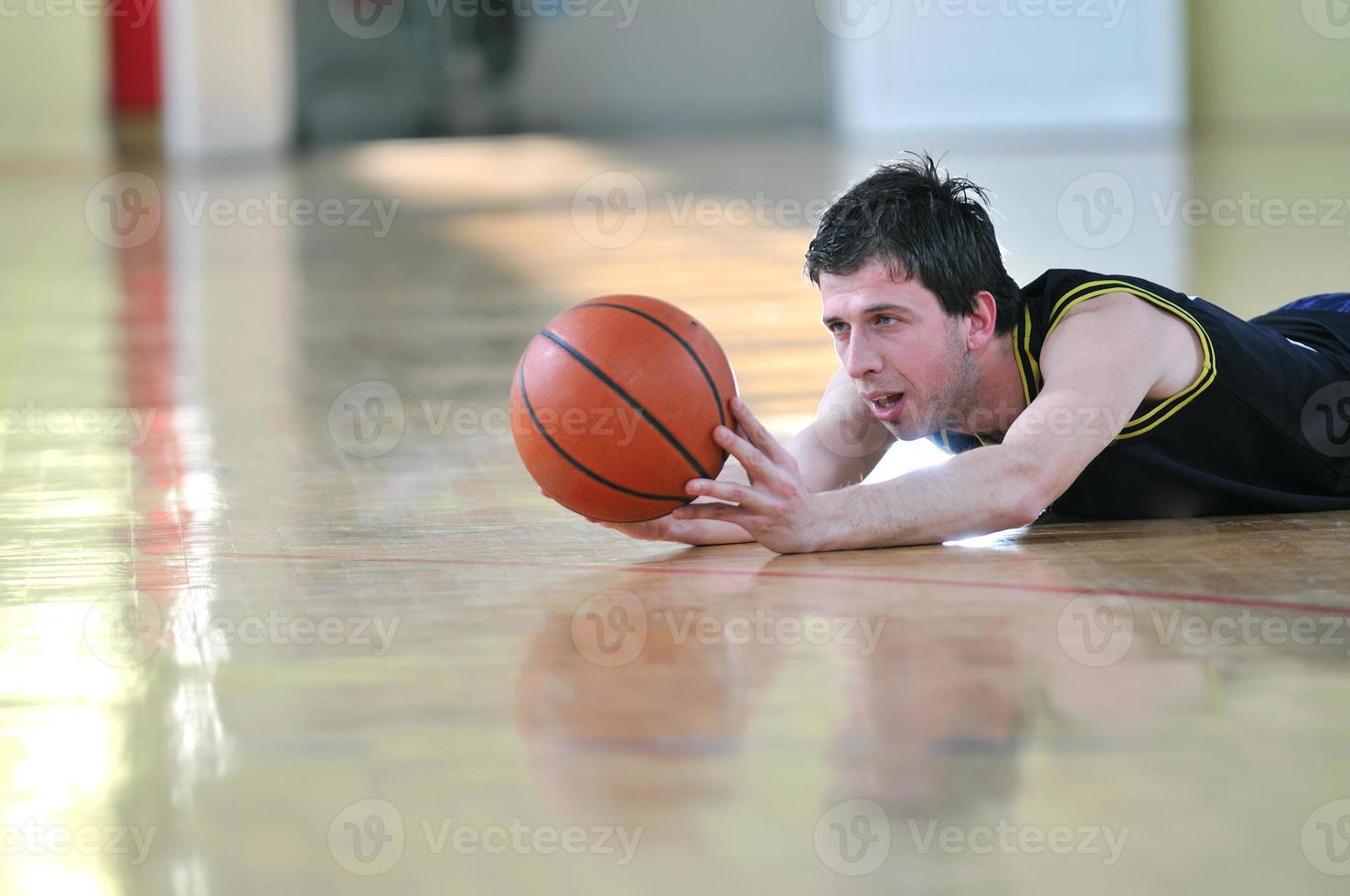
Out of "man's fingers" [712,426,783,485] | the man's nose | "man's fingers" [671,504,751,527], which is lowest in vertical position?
"man's fingers" [671,504,751,527]

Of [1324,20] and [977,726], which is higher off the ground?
[1324,20]

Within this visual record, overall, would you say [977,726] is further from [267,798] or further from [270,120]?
[270,120]

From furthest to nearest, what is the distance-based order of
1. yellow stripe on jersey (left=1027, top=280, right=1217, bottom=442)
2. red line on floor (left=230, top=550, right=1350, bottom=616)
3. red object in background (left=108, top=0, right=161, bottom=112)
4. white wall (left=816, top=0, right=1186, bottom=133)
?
red object in background (left=108, top=0, right=161, bottom=112) → white wall (left=816, top=0, right=1186, bottom=133) → yellow stripe on jersey (left=1027, top=280, right=1217, bottom=442) → red line on floor (left=230, top=550, right=1350, bottom=616)

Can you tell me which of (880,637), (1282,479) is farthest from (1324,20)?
(880,637)

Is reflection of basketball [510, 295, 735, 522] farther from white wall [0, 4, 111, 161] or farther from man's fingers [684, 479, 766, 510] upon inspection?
white wall [0, 4, 111, 161]

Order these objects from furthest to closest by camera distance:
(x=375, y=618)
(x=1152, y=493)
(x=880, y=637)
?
(x=1152, y=493), (x=375, y=618), (x=880, y=637)

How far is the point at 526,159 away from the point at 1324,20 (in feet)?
22.6

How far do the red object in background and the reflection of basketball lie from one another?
53.5ft

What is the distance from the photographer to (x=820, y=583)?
267cm

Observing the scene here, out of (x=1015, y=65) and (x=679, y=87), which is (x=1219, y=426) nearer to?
(x=1015, y=65)

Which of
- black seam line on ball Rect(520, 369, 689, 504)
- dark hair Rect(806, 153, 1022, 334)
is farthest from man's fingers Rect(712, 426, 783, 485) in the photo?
dark hair Rect(806, 153, 1022, 334)

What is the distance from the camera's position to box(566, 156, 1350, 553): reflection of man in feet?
8.76

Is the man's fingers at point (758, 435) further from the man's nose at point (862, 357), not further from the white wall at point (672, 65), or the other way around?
the white wall at point (672, 65)

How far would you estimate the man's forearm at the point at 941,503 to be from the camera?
8.72 ft
